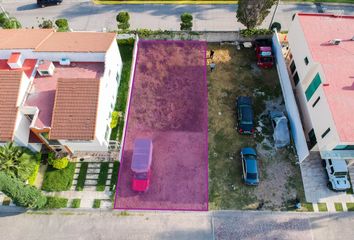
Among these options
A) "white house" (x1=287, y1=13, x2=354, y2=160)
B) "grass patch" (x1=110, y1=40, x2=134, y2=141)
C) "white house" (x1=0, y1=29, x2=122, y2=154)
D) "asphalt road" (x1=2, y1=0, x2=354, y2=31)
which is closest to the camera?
"white house" (x1=287, y1=13, x2=354, y2=160)

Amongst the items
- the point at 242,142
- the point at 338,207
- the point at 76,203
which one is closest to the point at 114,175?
the point at 76,203

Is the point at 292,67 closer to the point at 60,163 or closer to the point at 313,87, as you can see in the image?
the point at 313,87

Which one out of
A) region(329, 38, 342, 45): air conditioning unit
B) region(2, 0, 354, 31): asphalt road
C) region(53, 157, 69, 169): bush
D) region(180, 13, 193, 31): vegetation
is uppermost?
region(2, 0, 354, 31): asphalt road

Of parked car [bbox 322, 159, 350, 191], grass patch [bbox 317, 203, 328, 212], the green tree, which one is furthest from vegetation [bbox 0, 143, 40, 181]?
parked car [bbox 322, 159, 350, 191]

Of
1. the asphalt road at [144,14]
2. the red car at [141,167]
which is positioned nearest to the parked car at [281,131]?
the red car at [141,167]

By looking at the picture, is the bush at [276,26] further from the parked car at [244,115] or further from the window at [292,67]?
the parked car at [244,115]

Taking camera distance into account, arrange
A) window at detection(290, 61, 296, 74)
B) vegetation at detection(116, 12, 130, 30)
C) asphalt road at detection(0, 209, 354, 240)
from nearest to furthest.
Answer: asphalt road at detection(0, 209, 354, 240)
window at detection(290, 61, 296, 74)
vegetation at detection(116, 12, 130, 30)

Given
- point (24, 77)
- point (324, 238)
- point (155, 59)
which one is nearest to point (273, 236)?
point (324, 238)

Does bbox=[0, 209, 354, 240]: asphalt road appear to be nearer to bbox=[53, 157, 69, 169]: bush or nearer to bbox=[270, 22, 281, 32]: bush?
bbox=[53, 157, 69, 169]: bush
